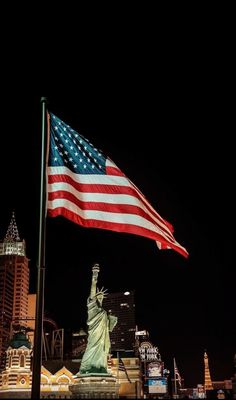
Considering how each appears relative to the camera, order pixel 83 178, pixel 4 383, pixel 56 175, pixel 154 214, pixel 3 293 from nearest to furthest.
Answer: pixel 56 175 → pixel 83 178 → pixel 154 214 → pixel 4 383 → pixel 3 293

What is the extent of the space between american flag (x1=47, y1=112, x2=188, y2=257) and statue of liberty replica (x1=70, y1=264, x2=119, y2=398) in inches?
445

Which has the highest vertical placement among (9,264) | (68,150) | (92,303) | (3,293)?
(9,264)

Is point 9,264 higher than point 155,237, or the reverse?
point 9,264

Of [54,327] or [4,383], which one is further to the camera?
[54,327]

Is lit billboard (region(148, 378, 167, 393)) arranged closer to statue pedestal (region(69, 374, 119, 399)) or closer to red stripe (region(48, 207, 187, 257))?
statue pedestal (region(69, 374, 119, 399))

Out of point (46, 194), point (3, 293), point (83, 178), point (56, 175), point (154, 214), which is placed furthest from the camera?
point (3, 293)

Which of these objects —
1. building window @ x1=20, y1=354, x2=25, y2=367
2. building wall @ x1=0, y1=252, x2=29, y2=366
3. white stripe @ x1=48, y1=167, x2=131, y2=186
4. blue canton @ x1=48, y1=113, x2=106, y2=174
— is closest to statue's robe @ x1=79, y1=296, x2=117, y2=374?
white stripe @ x1=48, y1=167, x2=131, y2=186

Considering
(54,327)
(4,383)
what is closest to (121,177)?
(4,383)

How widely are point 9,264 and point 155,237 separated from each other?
192137 mm

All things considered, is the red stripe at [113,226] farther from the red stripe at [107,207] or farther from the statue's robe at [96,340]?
the statue's robe at [96,340]

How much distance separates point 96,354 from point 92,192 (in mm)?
13125

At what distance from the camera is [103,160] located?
533 inches

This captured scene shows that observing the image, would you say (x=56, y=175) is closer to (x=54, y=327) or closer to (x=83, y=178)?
(x=83, y=178)

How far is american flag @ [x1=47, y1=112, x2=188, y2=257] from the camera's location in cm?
1210
